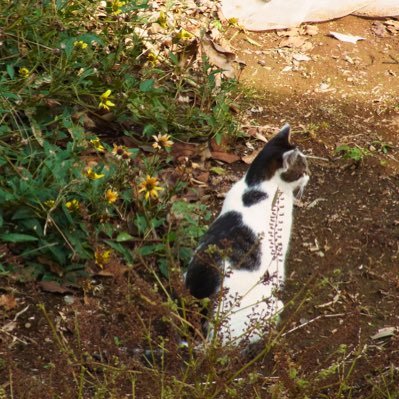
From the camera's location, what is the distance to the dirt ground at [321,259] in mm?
2955

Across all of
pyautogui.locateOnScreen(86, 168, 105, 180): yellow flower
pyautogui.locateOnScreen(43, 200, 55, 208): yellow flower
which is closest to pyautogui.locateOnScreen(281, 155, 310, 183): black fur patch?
pyautogui.locateOnScreen(86, 168, 105, 180): yellow flower

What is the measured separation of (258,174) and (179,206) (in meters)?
0.47

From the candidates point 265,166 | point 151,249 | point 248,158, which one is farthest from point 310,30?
point 151,249

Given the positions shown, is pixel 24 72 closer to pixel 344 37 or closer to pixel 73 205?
pixel 73 205

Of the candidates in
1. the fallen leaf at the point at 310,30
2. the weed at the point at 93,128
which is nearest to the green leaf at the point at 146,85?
the weed at the point at 93,128

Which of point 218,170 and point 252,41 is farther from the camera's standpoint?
point 252,41

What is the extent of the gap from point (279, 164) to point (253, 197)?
244 mm

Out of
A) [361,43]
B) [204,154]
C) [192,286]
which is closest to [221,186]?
[204,154]

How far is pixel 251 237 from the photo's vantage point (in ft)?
13.2

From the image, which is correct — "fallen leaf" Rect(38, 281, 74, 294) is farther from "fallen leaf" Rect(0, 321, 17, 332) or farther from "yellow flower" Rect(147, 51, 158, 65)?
"yellow flower" Rect(147, 51, 158, 65)

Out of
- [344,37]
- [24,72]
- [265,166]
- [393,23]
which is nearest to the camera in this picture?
[265,166]

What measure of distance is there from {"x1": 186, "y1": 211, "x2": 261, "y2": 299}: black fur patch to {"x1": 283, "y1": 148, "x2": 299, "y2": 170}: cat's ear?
0.41 m

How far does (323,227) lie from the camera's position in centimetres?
491

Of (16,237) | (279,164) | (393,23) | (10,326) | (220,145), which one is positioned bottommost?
(393,23)
